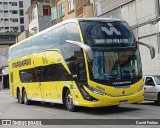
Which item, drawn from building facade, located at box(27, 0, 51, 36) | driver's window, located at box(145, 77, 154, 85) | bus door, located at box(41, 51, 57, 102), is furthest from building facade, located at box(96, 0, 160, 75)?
building facade, located at box(27, 0, 51, 36)

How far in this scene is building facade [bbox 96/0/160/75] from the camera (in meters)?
27.0

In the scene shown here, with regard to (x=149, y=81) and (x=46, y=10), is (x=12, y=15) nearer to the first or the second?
(x=46, y=10)

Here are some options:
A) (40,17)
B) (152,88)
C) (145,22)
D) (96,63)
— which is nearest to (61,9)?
(40,17)

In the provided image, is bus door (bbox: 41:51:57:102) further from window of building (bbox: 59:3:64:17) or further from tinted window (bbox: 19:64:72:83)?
window of building (bbox: 59:3:64:17)

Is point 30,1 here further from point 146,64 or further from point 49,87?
point 49,87

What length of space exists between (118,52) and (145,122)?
403cm

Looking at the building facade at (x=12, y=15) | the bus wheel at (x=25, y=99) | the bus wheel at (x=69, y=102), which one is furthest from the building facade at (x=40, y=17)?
the building facade at (x=12, y=15)

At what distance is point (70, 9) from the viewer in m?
45.0

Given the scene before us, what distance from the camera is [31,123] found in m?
13.6

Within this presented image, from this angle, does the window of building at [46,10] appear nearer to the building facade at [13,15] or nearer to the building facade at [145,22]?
the building facade at [145,22]

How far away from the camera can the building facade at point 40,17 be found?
62250 millimetres

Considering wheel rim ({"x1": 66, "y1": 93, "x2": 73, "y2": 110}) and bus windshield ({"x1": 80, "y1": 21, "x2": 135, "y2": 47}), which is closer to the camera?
bus windshield ({"x1": 80, "y1": 21, "x2": 135, "y2": 47})

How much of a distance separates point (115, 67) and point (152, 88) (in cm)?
439

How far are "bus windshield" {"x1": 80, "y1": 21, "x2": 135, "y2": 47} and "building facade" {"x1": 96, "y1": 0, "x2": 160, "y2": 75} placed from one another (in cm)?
1088
